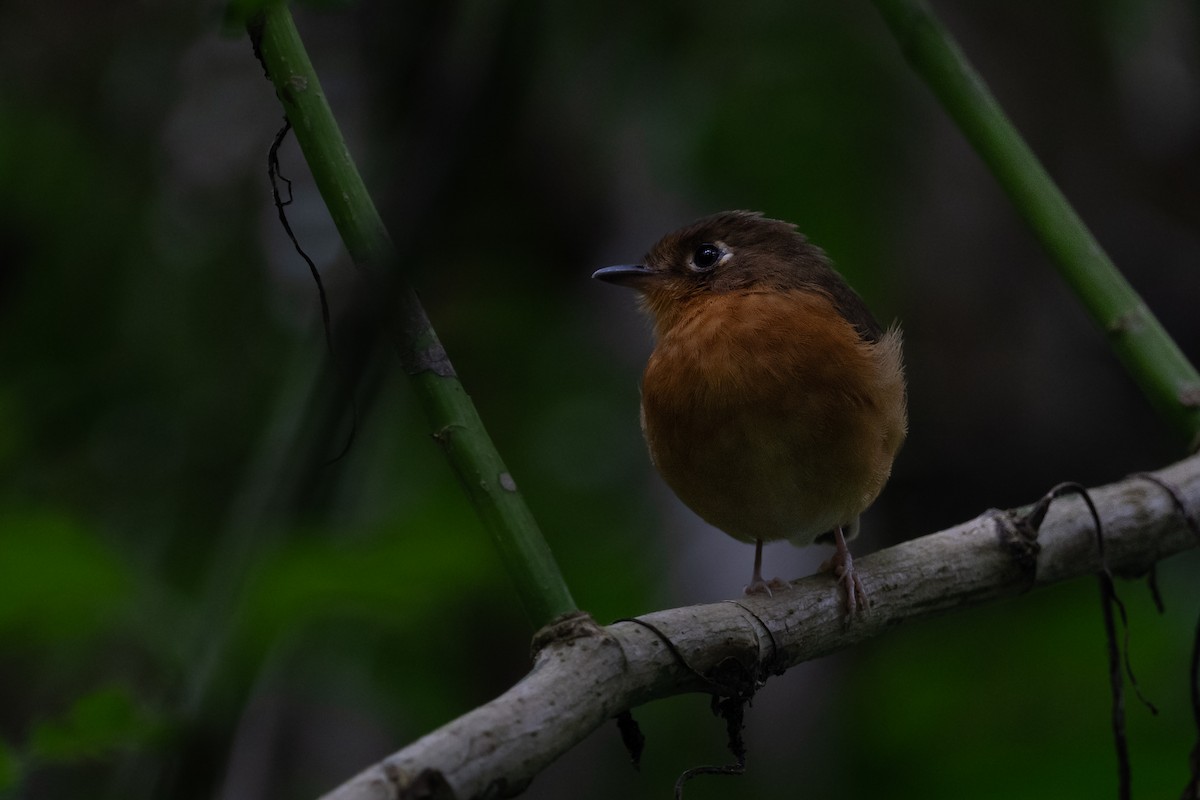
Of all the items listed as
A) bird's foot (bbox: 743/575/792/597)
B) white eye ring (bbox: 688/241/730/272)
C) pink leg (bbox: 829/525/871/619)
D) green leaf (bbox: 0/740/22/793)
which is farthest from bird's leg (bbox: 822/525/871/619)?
green leaf (bbox: 0/740/22/793)

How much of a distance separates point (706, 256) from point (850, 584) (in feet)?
6.13

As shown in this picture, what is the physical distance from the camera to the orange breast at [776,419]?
3.74 metres

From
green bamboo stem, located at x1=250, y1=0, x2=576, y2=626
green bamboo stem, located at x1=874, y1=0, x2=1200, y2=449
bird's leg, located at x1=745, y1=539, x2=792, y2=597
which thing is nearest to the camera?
green bamboo stem, located at x1=250, y1=0, x2=576, y2=626

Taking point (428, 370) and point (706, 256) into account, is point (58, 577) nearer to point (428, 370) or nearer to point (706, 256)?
point (428, 370)

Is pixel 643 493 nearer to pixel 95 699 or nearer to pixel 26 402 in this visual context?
pixel 26 402

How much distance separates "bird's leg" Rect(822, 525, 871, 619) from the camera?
9.45 ft

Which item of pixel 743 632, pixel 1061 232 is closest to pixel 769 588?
pixel 743 632

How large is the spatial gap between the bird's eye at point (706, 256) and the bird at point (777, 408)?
219 millimetres

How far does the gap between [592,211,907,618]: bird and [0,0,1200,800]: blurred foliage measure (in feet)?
2.17

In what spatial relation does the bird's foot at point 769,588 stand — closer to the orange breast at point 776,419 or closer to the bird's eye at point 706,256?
the orange breast at point 776,419

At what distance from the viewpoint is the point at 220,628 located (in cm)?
193

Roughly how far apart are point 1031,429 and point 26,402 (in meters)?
4.96

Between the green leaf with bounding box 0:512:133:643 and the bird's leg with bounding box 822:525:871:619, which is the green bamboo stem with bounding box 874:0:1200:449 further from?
the green leaf with bounding box 0:512:133:643

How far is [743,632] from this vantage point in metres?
2.51
